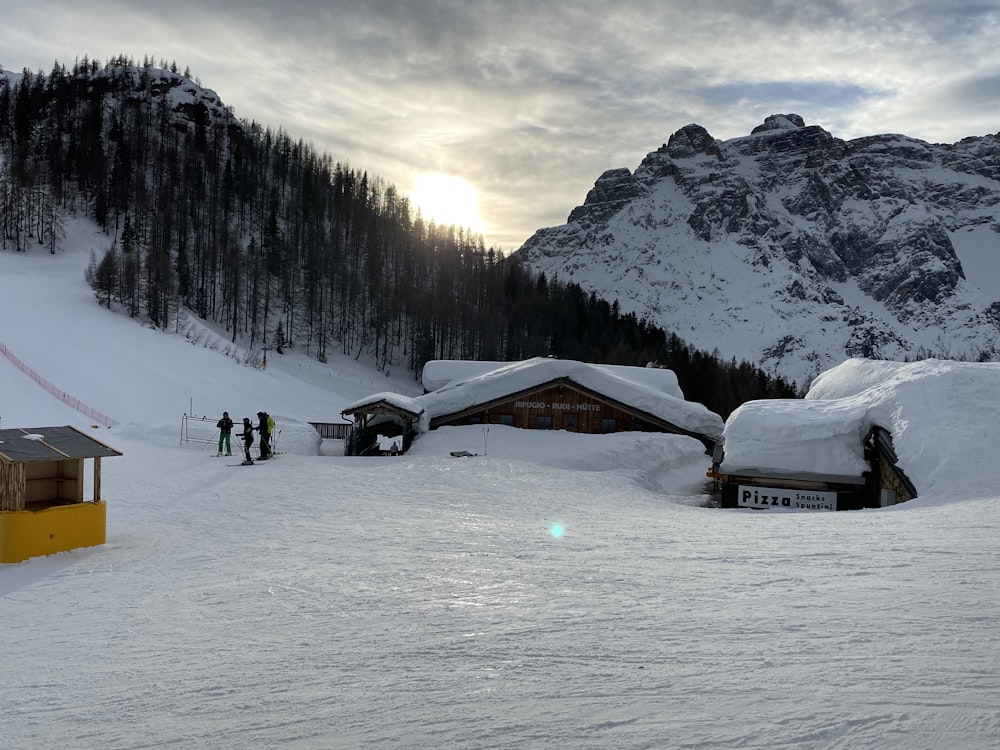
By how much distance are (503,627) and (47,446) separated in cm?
880

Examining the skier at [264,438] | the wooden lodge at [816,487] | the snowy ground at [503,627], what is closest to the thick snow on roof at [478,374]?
the skier at [264,438]

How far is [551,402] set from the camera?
3077 centimetres

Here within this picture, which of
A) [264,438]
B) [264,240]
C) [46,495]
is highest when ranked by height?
[264,240]

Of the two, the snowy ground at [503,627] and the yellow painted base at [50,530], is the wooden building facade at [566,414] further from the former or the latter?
the yellow painted base at [50,530]

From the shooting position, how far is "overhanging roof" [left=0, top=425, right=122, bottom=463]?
10.6 m

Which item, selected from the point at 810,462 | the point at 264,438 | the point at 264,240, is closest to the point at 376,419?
the point at 264,438

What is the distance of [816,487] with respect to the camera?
17344mm

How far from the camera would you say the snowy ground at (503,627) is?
4.59 m

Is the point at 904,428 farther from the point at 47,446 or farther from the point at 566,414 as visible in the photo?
the point at 47,446

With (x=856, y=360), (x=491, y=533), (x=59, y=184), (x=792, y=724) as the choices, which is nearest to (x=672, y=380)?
(x=856, y=360)

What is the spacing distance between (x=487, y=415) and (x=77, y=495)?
2027 centimetres

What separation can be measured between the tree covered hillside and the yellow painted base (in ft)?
151

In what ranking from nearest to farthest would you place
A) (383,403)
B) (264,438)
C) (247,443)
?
(247,443) → (264,438) → (383,403)

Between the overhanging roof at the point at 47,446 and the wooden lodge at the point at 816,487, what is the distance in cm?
1453
